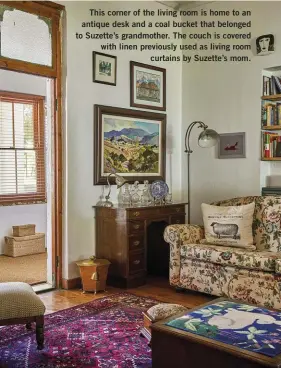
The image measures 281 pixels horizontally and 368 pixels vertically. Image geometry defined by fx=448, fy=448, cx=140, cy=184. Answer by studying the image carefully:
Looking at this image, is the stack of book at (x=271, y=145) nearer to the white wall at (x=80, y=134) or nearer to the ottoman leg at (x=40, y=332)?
the white wall at (x=80, y=134)

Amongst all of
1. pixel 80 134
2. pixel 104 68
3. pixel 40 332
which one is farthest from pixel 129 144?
pixel 40 332

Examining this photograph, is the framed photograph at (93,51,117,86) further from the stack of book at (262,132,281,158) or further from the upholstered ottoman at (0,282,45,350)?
the upholstered ottoman at (0,282,45,350)

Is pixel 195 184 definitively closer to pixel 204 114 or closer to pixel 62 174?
pixel 204 114

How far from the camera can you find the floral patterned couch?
3.62 metres

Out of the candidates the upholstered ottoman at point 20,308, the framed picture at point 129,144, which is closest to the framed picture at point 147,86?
the framed picture at point 129,144

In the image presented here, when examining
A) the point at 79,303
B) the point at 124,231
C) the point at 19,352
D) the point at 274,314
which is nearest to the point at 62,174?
the point at 124,231

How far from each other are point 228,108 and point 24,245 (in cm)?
332

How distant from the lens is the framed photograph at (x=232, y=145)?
5081mm

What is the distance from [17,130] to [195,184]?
2712 mm

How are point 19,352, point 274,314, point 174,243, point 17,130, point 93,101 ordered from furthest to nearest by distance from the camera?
point 17,130 < point 93,101 < point 174,243 < point 19,352 < point 274,314

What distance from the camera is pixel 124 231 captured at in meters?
4.36

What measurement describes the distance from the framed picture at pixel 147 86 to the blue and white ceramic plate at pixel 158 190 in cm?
93

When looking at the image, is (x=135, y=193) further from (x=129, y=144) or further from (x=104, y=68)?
(x=104, y=68)

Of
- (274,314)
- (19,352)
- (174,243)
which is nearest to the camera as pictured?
(274,314)
